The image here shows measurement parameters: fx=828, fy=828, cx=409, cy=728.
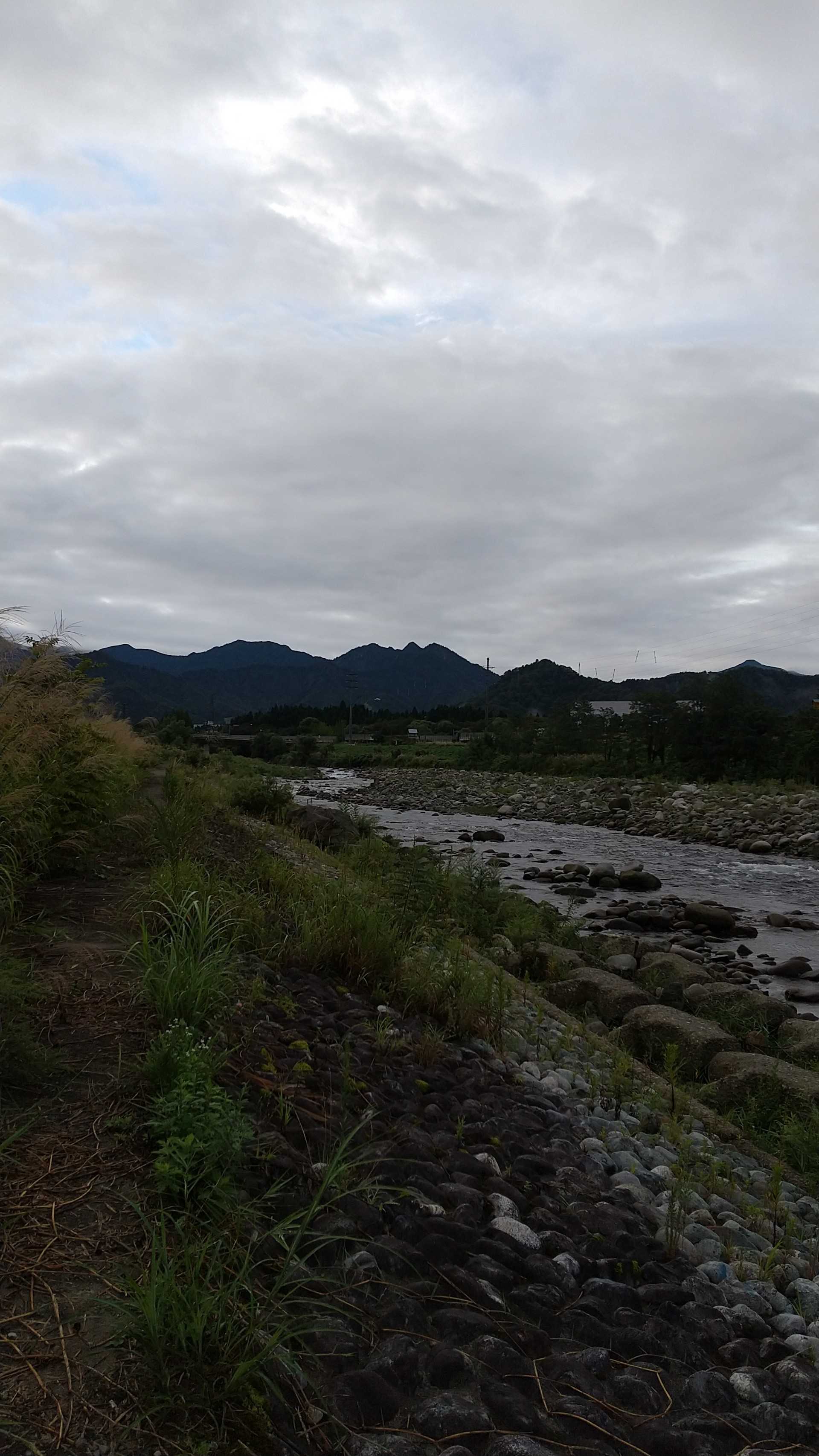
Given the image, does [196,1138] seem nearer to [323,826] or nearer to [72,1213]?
[72,1213]

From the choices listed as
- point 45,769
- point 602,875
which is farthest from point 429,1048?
point 602,875

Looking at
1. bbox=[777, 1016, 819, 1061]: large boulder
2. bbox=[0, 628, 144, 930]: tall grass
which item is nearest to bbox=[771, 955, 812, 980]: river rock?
bbox=[777, 1016, 819, 1061]: large boulder

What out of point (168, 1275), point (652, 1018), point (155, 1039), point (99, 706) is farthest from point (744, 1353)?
point (99, 706)

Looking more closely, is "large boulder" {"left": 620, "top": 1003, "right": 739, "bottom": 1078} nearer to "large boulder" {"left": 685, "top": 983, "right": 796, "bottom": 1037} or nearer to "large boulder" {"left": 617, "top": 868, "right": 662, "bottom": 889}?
"large boulder" {"left": 685, "top": 983, "right": 796, "bottom": 1037}

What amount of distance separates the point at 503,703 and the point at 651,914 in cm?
11444

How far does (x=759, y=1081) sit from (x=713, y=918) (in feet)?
27.5

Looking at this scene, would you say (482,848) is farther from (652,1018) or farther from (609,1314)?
(609,1314)

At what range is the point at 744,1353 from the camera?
2689 millimetres

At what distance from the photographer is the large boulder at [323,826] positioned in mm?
12695

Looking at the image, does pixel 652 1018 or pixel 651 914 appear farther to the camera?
pixel 651 914

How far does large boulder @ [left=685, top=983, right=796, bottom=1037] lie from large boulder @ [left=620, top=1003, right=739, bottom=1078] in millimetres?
1054

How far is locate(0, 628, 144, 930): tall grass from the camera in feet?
18.5

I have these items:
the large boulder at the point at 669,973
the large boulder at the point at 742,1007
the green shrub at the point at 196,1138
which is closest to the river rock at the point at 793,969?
the large boulder at the point at 669,973

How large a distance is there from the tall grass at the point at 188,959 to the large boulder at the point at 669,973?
583 centimetres
